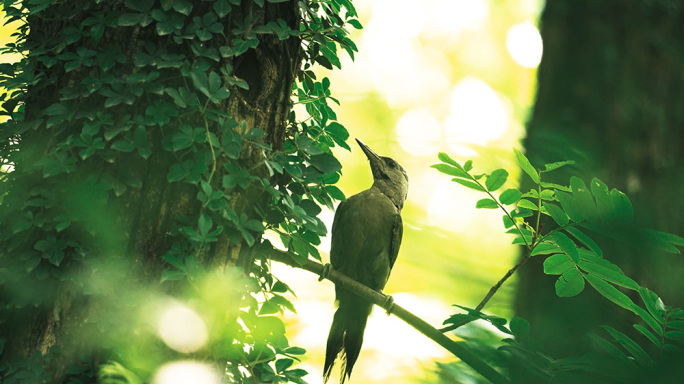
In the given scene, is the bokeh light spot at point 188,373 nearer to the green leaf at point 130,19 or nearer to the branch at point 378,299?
the branch at point 378,299

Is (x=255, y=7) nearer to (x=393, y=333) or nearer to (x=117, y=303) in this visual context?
(x=117, y=303)

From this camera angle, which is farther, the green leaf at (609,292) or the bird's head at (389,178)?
the bird's head at (389,178)

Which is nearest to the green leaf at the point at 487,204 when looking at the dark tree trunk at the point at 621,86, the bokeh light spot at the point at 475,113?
the dark tree trunk at the point at 621,86

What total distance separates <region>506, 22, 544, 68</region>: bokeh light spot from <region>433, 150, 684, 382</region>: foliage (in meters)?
6.22

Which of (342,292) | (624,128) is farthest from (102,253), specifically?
(624,128)

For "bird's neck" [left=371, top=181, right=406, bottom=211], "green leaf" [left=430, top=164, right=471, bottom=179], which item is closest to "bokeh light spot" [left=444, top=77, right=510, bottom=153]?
"bird's neck" [left=371, top=181, right=406, bottom=211]

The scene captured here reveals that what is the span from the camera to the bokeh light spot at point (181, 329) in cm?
177

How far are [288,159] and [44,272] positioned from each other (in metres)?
0.86

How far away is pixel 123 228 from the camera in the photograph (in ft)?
5.91

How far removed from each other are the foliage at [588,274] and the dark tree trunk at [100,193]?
2.44 ft

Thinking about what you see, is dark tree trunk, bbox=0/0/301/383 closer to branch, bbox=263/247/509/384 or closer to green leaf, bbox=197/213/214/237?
green leaf, bbox=197/213/214/237

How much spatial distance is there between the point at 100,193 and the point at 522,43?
7.56 m

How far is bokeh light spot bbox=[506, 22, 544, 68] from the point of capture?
7910mm

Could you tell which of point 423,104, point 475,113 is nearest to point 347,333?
point 475,113
